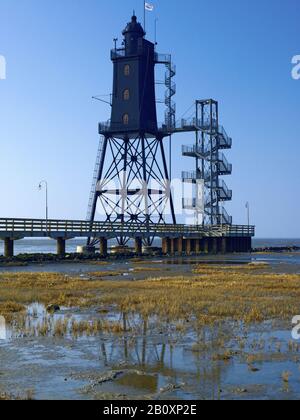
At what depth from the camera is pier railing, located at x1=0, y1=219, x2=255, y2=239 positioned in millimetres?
42188

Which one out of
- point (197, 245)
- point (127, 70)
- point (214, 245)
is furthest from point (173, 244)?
point (127, 70)

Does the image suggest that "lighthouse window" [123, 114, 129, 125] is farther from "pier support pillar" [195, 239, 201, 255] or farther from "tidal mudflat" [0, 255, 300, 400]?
"tidal mudflat" [0, 255, 300, 400]

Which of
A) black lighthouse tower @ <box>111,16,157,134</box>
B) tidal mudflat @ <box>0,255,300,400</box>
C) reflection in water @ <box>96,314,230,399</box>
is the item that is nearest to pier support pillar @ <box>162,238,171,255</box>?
black lighthouse tower @ <box>111,16,157,134</box>

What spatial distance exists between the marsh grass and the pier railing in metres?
17.0

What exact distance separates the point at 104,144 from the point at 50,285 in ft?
124

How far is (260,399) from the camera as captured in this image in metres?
7.69

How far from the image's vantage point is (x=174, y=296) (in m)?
18.0

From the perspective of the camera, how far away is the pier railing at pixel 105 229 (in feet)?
138

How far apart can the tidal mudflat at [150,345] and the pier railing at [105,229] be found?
2265cm

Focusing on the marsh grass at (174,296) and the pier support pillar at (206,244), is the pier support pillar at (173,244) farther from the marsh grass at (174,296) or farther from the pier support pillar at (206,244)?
the marsh grass at (174,296)

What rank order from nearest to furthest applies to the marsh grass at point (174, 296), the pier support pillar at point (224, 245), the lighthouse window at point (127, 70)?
the marsh grass at point (174, 296), the lighthouse window at point (127, 70), the pier support pillar at point (224, 245)

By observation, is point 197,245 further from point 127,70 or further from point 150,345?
point 150,345

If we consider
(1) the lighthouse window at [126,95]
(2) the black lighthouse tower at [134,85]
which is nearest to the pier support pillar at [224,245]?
(2) the black lighthouse tower at [134,85]
